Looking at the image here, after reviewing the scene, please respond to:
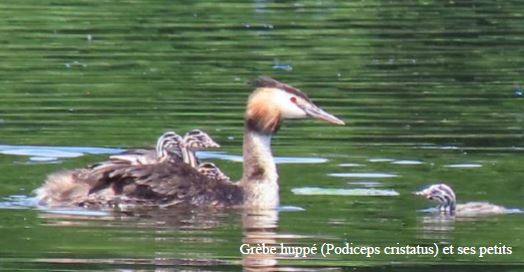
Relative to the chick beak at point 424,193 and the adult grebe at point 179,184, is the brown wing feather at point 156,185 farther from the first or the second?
the chick beak at point 424,193

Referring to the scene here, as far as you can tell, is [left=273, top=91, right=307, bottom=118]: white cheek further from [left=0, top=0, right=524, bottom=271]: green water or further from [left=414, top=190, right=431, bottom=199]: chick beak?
[left=414, top=190, right=431, bottom=199]: chick beak

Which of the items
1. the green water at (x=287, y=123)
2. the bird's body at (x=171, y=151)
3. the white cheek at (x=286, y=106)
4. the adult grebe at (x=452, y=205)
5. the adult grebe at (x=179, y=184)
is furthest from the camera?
the white cheek at (x=286, y=106)

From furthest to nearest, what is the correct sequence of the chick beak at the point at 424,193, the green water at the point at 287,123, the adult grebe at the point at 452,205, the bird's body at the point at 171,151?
the bird's body at the point at 171,151 < the chick beak at the point at 424,193 < the adult grebe at the point at 452,205 < the green water at the point at 287,123

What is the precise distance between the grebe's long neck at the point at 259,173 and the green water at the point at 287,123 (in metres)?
0.23

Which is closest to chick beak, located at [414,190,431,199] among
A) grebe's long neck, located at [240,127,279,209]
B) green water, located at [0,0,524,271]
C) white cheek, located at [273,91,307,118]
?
green water, located at [0,0,524,271]

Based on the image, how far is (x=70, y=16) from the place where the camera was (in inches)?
1199

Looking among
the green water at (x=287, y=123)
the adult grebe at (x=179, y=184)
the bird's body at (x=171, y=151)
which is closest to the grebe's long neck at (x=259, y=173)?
the adult grebe at (x=179, y=184)

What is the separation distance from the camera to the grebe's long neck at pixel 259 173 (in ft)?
52.5

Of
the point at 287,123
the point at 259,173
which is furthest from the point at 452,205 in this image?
the point at 287,123

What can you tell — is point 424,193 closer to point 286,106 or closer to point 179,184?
point 286,106

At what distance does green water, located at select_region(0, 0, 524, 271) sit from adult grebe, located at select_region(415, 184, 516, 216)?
134mm

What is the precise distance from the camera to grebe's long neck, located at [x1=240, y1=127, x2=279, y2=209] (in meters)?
16.0

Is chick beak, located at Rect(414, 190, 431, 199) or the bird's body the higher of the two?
the bird's body

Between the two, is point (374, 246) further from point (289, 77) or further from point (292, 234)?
point (289, 77)
